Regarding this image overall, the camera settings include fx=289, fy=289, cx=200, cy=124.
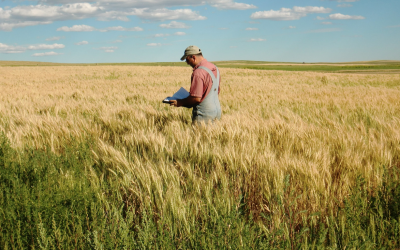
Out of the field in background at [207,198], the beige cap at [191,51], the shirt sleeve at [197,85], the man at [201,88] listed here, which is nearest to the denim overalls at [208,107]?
the man at [201,88]

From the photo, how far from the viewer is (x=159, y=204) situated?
78.0 inches

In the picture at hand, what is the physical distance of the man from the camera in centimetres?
401

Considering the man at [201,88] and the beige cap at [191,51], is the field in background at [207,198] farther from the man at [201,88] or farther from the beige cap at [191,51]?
the beige cap at [191,51]

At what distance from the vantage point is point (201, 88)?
401 centimetres

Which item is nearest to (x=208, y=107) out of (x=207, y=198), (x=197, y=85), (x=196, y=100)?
(x=196, y=100)

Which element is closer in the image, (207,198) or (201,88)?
(207,198)

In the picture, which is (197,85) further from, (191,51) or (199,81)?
(191,51)

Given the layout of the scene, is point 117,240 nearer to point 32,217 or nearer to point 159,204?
point 159,204

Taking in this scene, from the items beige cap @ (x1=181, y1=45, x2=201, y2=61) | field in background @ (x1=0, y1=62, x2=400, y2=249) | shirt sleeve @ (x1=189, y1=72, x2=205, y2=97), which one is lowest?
field in background @ (x1=0, y1=62, x2=400, y2=249)

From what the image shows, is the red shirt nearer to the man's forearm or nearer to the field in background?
the man's forearm

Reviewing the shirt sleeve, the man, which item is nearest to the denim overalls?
the man

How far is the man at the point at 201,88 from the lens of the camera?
4008 mm

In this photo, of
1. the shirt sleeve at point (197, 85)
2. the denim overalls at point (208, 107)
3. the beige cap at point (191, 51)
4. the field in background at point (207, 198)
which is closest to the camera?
the field in background at point (207, 198)

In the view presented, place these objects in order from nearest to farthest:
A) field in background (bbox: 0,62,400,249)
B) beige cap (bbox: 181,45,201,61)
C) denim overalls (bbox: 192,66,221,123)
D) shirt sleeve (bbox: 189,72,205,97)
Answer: field in background (bbox: 0,62,400,249)
shirt sleeve (bbox: 189,72,205,97)
beige cap (bbox: 181,45,201,61)
denim overalls (bbox: 192,66,221,123)
